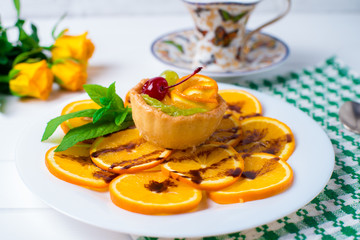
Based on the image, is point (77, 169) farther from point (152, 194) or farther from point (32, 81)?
point (32, 81)

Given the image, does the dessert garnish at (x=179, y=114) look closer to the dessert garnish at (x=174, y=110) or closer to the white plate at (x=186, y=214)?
the dessert garnish at (x=174, y=110)

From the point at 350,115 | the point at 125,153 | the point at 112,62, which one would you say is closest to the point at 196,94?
the point at 125,153

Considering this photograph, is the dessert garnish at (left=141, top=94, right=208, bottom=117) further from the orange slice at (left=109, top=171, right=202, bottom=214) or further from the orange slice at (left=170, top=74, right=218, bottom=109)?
the orange slice at (left=109, top=171, right=202, bottom=214)

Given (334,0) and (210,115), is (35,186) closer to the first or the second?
(210,115)

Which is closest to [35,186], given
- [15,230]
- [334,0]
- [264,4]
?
[15,230]

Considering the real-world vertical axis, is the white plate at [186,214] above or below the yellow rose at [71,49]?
below

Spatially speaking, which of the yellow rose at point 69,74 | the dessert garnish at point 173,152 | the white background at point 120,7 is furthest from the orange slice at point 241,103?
the white background at point 120,7
